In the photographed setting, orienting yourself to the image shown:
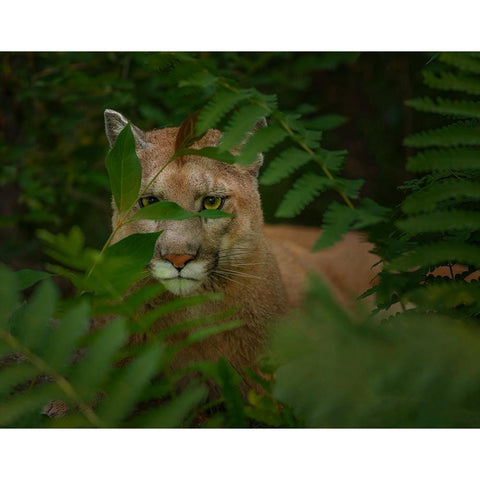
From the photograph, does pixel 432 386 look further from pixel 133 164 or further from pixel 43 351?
pixel 133 164

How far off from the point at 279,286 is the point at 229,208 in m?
0.54

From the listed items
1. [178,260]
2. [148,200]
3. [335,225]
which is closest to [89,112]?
[148,200]

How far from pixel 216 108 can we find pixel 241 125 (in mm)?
101

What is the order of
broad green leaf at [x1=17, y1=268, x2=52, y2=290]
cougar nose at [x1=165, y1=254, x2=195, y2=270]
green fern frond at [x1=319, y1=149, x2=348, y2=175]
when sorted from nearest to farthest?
broad green leaf at [x1=17, y1=268, x2=52, y2=290] < green fern frond at [x1=319, y1=149, x2=348, y2=175] < cougar nose at [x1=165, y1=254, x2=195, y2=270]

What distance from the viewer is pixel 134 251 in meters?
1.67

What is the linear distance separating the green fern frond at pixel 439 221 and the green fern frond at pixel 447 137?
17 centimetres

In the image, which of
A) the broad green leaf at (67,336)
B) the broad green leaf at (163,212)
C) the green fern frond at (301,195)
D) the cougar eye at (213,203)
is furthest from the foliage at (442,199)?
the cougar eye at (213,203)

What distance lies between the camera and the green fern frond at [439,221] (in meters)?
1.50

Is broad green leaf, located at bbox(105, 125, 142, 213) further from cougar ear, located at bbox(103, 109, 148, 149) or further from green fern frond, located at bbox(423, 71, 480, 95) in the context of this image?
cougar ear, located at bbox(103, 109, 148, 149)

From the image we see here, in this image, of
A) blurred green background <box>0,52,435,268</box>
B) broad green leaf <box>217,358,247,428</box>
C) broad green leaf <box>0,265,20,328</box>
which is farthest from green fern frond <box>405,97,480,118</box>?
blurred green background <box>0,52,435,268</box>

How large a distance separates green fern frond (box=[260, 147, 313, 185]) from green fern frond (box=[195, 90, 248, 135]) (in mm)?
218

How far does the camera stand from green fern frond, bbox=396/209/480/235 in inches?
59.2

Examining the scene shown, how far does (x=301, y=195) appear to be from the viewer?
1.72 meters

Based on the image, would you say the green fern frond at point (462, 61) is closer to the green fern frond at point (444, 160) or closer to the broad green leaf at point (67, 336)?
the green fern frond at point (444, 160)
